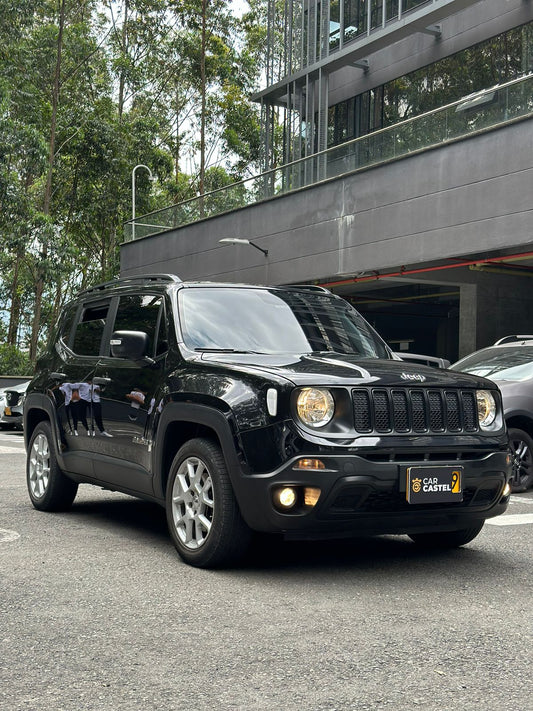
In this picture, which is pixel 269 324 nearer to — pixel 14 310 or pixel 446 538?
pixel 446 538

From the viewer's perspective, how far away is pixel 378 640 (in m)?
4.27

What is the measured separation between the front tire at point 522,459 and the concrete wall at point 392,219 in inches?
364

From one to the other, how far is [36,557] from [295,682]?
2882 millimetres

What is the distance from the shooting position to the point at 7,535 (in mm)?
6863

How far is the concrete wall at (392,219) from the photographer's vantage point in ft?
63.8

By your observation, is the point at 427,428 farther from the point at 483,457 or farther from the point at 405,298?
the point at 405,298

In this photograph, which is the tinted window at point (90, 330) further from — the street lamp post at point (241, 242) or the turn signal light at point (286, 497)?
the street lamp post at point (241, 242)

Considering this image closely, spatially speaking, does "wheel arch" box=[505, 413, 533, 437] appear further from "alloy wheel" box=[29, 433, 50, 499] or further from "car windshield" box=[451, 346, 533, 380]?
"alloy wheel" box=[29, 433, 50, 499]

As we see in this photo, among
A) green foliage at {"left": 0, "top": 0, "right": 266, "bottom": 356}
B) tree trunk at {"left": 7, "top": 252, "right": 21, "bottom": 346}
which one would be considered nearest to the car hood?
green foliage at {"left": 0, "top": 0, "right": 266, "bottom": 356}

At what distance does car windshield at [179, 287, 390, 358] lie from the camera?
6.45 metres

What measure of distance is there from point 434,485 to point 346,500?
560 mm

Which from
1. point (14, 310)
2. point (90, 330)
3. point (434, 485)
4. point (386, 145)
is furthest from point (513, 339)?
point (14, 310)

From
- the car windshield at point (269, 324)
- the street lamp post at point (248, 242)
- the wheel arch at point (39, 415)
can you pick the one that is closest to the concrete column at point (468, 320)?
the street lamp post at point (248, 242)

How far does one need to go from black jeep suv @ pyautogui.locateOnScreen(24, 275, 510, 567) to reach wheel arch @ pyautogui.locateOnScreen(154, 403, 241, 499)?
1 centimetres
